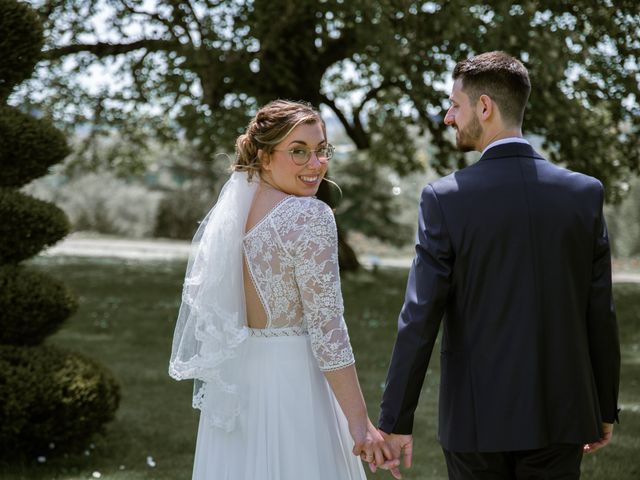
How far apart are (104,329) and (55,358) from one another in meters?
6.54

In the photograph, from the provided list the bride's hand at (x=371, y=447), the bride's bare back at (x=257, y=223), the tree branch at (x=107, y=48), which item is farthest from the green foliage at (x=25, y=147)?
the tree branch at (x=107, y=48)

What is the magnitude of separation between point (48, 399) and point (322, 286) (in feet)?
10.7

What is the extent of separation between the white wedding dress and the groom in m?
0.37

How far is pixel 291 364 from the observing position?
11.3ft

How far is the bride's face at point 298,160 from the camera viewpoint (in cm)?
341

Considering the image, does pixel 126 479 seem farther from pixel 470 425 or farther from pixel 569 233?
pixel 569 233

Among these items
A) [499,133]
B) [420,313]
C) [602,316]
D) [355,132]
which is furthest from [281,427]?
[355,132]

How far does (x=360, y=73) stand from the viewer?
54.7ft

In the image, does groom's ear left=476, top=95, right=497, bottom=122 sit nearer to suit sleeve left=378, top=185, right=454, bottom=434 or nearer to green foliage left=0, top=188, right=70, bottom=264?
suit sleeve left=378, top=185, right=454, bottom=434

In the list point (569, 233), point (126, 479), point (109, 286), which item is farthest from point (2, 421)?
point (109, 286)

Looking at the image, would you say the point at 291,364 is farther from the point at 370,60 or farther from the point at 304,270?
the point at 370,60

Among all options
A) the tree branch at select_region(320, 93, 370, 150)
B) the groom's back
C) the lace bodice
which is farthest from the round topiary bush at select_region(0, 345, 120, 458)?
the tree branch at select_region(320, 93, 370, 150)

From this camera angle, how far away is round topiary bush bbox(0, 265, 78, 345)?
5918mm

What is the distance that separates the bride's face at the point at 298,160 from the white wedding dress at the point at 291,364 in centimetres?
9
